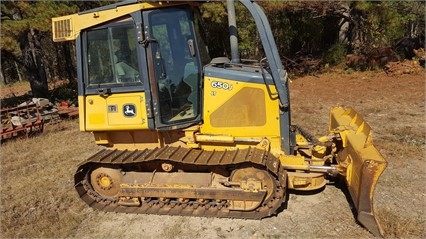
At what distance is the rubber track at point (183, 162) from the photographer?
4277 mm

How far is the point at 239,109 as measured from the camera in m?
4.60

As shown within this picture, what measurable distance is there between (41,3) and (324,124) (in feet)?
29.0

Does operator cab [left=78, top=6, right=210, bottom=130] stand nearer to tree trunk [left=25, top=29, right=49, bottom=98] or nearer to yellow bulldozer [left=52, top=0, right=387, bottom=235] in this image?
yellow bulldozer [left=52, top=0, right=387, bottom=235]

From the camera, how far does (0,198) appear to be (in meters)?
5.62

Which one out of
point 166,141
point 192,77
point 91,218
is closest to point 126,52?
point 192,77

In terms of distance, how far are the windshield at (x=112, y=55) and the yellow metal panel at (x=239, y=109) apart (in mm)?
1008

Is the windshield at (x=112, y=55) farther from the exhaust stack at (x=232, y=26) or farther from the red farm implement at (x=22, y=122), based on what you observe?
the red farm implement at (x=22, y=122)

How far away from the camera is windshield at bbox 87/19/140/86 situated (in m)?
4.45

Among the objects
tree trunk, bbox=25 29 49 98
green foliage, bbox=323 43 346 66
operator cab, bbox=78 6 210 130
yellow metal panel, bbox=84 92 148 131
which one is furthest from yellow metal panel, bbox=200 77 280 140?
green foliage, bbox=323 43 346 66

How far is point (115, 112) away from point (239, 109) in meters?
1.63

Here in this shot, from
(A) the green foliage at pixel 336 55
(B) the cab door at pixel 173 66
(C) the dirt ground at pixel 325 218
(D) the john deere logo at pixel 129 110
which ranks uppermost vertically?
(B) the cab door at pixel 173 66

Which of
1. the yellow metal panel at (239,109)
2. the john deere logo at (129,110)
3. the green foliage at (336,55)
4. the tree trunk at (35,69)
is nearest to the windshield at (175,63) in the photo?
the yellow metal panel at (239,109)

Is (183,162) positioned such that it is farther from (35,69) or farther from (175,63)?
(35,69)

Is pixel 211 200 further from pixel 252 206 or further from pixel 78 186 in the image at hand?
pixel 78 186
